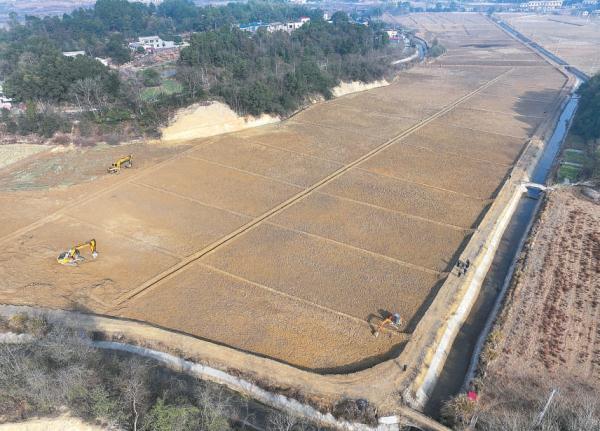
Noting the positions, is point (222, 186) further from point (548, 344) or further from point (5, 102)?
point (5, 102)

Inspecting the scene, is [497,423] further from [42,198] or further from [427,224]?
[42,198]

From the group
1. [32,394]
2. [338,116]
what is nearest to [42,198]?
[32,394]

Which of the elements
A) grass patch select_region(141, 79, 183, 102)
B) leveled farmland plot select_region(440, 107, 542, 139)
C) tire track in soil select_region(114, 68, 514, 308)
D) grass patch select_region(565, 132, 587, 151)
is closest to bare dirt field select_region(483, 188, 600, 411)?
tire track in soil select_region(114, 68, 514, 308)

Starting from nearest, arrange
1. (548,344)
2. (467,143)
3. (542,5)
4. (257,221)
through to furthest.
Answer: (548,344) < (257,221) < (467,143) < (542,5)

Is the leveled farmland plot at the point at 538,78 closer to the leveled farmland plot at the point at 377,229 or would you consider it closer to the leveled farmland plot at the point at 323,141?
the leveled farmland plot at the point at 323,141

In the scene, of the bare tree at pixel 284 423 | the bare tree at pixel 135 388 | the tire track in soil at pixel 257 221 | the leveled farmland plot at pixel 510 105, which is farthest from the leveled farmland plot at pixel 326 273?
the leveled farmland plot at pixel 510 105

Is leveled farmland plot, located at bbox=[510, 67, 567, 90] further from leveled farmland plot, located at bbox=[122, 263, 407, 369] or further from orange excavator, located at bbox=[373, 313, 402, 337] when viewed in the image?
leveled farmland plot, located at bbox=[122, 263, 407, 369]

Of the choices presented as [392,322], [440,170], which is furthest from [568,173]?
[392,322]
